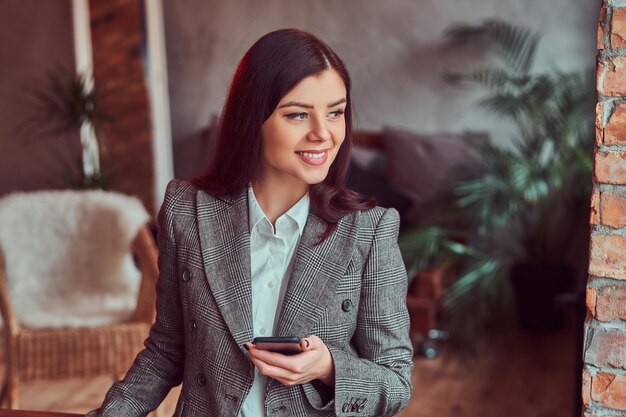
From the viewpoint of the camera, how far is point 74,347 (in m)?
2.86

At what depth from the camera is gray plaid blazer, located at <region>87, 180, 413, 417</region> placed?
1.30m

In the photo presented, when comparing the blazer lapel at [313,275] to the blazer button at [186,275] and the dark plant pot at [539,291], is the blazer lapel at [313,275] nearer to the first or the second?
the blazer button at [186,275]

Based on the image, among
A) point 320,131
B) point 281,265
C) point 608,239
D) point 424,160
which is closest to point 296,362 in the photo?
point 281,265

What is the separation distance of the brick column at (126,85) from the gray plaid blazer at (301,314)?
3.84 metres

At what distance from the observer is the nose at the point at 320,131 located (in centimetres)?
125

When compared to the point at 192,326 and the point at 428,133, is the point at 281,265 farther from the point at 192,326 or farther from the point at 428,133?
the point at 428,133

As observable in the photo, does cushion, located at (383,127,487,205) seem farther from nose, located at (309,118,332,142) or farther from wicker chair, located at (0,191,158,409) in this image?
nose, located at (309,118,332,142)

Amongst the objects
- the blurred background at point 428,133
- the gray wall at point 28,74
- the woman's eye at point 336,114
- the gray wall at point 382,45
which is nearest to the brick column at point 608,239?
the woman's eye at point 336,114

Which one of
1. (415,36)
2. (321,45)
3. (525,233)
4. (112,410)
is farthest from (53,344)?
(415,36)

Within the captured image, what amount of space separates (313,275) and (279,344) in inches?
6.6

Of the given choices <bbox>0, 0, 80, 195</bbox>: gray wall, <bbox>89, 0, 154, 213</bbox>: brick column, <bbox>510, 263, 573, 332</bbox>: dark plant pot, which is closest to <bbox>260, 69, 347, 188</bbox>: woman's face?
<bbox>510, 263, 573, 332</bbox>: dark plant pot

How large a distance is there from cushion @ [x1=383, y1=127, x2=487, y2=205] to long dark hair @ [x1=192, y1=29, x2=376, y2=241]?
3.03 meters

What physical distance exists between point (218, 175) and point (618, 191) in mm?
673

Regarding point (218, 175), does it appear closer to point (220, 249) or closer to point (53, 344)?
point (220, 249)
